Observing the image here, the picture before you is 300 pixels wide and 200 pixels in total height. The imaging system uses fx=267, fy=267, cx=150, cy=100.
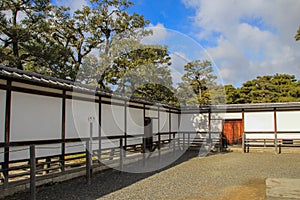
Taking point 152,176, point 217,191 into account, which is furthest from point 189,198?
point 152,176

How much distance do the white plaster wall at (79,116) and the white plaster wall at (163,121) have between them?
505cm

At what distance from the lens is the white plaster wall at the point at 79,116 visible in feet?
21.9

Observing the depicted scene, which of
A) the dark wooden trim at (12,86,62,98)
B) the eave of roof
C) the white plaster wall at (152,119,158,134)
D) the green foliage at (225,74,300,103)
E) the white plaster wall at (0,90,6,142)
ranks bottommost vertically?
the white plaster wall at (152,119,158,134)

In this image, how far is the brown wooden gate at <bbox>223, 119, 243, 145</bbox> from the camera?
14.2 metres

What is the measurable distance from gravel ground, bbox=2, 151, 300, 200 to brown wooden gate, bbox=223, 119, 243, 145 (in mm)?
5680

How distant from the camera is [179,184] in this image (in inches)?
239

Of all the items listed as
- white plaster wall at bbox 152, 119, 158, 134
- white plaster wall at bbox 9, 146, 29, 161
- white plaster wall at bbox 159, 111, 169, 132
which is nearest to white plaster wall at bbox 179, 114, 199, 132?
white plaster wall at bbox 159, 111, 169, 132

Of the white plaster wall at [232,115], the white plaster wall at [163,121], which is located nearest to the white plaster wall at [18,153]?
the white plaster wall at [163,121]

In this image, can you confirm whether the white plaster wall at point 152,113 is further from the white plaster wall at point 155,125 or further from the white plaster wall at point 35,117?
the white plaster wall at point 35,117

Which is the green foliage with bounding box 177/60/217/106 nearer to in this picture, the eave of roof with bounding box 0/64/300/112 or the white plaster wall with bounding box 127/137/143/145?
the eave of roof with bounding box 0/64/300/112

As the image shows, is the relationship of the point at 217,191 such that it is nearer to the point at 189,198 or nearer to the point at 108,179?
the point at 189,198

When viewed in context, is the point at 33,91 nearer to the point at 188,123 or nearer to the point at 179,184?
the point at 179,184

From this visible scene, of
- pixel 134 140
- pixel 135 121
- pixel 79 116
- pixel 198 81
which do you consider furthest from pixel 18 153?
pixel 198 81

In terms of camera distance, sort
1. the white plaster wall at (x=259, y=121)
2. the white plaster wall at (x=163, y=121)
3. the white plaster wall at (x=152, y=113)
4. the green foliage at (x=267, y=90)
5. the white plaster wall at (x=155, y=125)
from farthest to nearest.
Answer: the green foliage at (x=267, y=90)
the white plaster wall at (x=259, y=121)
the white plaster wall at (x=163, y=121)
the white plaster wall at (x=155, y=125)
the white plaster wall at (x=152, y=113)
